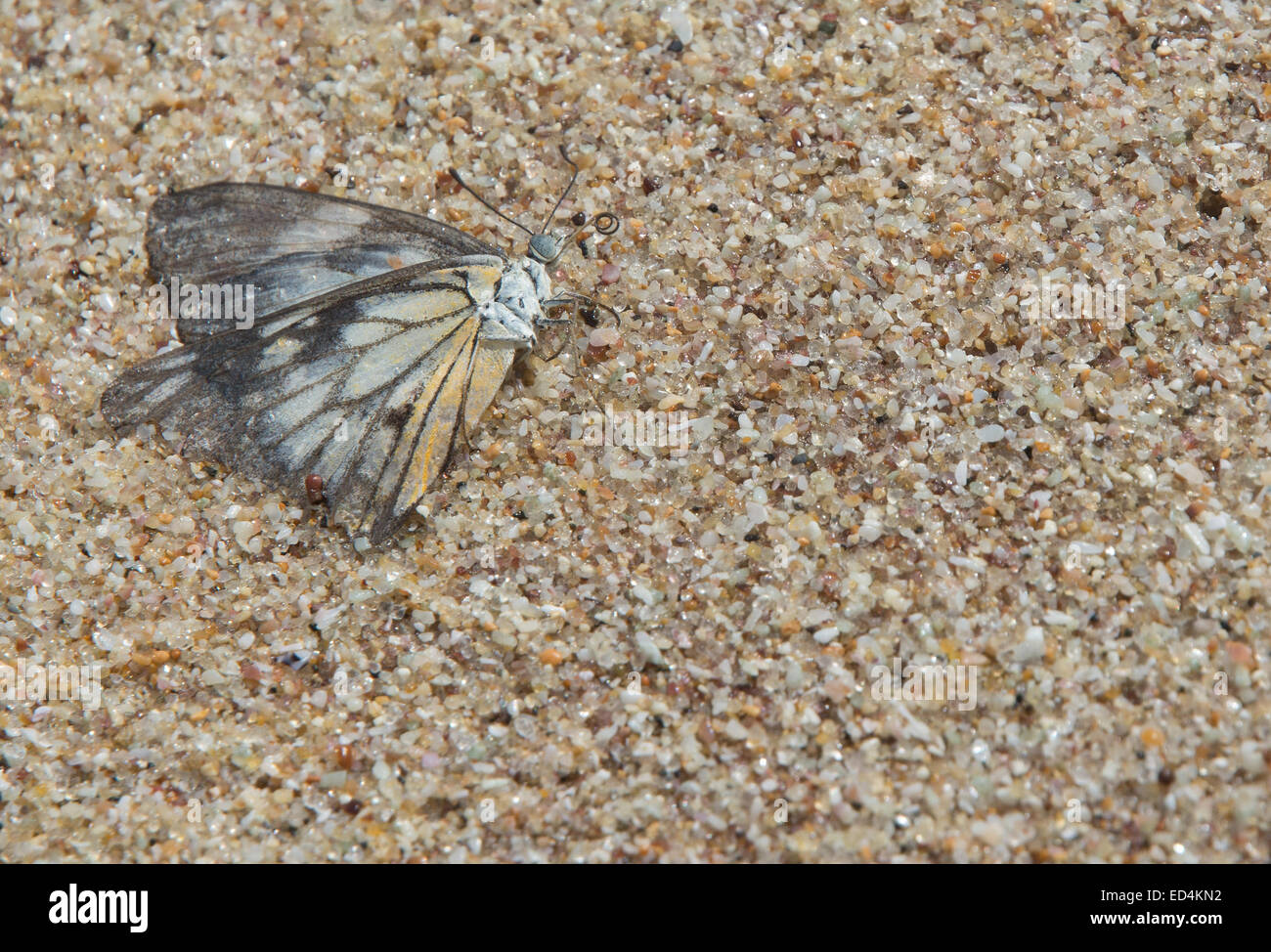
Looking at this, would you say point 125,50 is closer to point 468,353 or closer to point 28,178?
point 28,178

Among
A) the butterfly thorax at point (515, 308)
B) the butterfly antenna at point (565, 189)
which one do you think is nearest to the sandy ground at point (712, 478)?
the butterfly antenna at point (565, 189)

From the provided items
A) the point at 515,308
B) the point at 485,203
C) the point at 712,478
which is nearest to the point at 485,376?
the point at 515,308

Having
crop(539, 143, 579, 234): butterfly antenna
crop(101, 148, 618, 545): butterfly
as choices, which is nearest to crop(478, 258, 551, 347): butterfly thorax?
crop(101, 148, 618, 545): butterfly

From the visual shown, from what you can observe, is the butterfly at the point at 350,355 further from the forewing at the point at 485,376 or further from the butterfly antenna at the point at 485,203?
the butterfly antenna at the point at 485,203

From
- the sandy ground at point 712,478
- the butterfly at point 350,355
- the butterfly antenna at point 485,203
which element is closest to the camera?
the sandy ground at point 712,478

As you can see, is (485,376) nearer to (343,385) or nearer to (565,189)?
(343,385)
